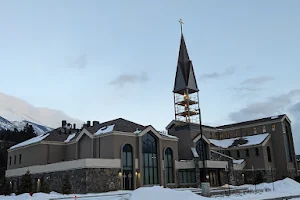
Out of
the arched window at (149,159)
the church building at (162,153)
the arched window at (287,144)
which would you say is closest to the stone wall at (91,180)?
the church building at (162,153)

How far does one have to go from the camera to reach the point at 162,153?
1785 inches

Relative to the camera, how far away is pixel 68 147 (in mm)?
49469

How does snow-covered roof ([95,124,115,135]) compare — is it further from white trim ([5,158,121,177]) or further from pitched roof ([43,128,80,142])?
pitched roof ([43,128,80,142])

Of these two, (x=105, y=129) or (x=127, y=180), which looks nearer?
(x=127, y=180)

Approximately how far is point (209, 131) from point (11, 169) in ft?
121

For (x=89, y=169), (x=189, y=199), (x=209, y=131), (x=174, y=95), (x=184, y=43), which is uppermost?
(x=184, y=43)

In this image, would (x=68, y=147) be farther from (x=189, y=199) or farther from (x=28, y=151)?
(x=189, y=199)

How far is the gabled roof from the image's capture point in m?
59.5

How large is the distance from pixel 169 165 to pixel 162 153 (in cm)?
221

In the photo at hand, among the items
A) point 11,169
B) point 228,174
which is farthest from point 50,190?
point 228,174

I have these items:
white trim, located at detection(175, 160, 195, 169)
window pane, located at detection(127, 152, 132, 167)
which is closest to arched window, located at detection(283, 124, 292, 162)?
white trim, located at detection(175, 160, 195, 169)

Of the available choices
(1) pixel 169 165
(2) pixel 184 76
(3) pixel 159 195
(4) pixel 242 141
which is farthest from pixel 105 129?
(4) pixel 242 141

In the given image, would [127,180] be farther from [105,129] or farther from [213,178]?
[213,178]

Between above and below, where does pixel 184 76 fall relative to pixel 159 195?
above
